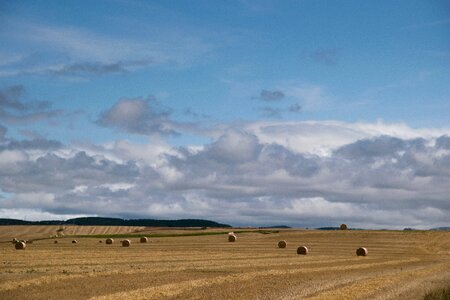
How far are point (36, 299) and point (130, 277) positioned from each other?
7.00 m

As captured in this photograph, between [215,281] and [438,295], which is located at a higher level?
[215,281]

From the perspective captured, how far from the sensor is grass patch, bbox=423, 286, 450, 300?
74.2 ft

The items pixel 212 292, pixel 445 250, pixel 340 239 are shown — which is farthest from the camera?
pixel 340 239

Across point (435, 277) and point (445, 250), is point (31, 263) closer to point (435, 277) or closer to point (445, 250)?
point (435, 277)

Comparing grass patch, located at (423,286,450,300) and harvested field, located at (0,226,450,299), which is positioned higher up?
harvested field, located at (0,226,450,299)

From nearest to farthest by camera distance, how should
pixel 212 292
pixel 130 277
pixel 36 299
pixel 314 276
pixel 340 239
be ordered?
1. pixel 36 299
2. pixel 212 292
3. pixel 130 277
4. pixel 314 276
5. pixel 340 239

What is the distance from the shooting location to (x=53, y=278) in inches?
1032

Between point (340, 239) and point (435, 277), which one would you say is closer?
point (435, 277)

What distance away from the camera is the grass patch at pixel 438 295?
74.2ft

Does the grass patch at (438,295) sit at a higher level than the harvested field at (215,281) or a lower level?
lower

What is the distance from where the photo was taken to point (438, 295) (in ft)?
76.6

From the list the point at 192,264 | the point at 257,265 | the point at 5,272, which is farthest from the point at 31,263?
the point at 257,265

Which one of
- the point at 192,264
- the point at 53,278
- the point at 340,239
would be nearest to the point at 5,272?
the point at 53,278

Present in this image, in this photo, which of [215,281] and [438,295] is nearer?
[438,295]
